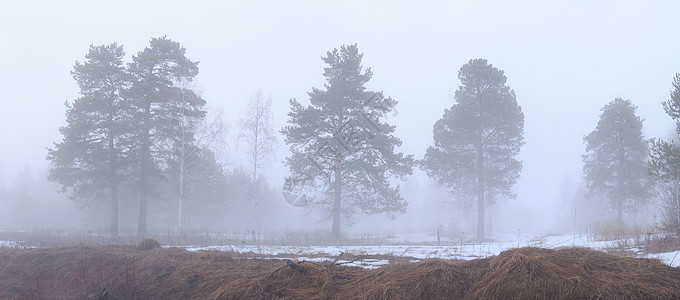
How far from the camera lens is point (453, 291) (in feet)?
20.7

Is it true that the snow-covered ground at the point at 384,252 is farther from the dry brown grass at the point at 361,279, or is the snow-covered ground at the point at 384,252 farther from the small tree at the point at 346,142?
the small tree at the point at 346,142

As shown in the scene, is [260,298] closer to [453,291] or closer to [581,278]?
[453,291]

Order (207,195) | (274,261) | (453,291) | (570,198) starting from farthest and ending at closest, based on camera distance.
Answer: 1. (570,198)
2. (207,195)
3. (274,261)
4. (453,291)

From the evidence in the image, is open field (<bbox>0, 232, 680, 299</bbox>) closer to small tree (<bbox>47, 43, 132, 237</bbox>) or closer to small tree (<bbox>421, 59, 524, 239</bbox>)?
small tree (<bbox>47, 43, 132, 237</bbox>)

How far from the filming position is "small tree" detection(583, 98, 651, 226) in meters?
30.0

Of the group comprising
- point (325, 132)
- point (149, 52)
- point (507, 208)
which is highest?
point (149, 52)

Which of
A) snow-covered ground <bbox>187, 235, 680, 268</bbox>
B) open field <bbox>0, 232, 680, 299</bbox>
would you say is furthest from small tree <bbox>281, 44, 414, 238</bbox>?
open field <bbox>0, 232, 680, 299</bbox>

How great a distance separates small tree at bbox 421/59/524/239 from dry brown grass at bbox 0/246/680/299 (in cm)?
2129

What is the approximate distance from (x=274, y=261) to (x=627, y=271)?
630cm

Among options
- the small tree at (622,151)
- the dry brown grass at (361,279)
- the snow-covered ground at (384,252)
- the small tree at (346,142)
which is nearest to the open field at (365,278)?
the dry brown grass at (361,279)

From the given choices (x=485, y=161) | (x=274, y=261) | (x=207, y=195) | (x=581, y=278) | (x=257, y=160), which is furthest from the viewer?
(x=207, y=195)

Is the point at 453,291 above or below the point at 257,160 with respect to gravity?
below

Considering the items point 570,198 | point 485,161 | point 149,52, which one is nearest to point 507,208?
point 570,198

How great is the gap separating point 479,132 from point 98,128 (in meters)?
23.1
